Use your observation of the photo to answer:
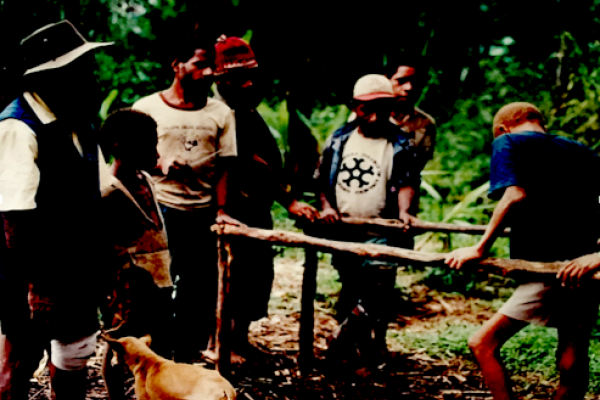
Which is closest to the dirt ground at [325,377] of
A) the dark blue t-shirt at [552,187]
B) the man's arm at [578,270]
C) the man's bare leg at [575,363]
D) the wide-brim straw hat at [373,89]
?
the man's bare leg at [575,363]

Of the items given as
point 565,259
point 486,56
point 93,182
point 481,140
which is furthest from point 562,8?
point 93,182

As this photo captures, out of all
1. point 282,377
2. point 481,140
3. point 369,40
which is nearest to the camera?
point 282,377

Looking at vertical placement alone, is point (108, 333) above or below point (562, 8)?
Answer: below

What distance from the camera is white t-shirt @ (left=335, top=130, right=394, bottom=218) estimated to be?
13.1 ft

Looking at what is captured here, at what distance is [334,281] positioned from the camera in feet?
21.3

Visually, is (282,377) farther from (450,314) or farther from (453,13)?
(453,13)

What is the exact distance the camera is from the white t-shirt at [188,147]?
3.46 metres

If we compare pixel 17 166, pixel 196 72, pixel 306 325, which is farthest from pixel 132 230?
pixel 306 325

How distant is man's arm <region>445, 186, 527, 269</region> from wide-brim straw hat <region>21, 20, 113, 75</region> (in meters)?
2.05

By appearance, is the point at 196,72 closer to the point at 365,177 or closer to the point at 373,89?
the point at 373,89

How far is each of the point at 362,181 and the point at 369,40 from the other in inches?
251

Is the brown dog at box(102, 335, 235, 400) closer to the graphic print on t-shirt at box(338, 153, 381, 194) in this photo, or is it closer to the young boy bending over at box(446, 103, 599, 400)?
the young boy bending over at box(446, 103, 599, 400)

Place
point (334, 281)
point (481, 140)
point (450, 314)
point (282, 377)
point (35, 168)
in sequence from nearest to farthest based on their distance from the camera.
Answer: point (35, 168)
point (282, 377)
point (450, 314)
point (334, 281)
point (481, 140)

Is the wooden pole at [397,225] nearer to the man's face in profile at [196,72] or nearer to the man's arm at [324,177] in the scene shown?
the man's arm at [324,177]
